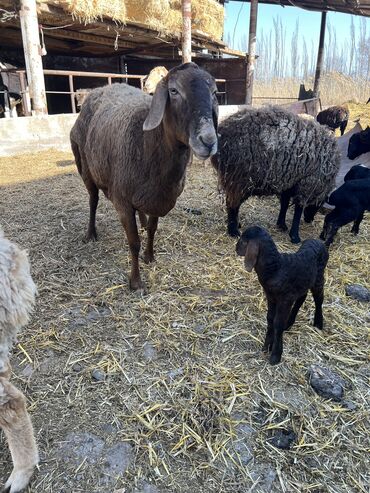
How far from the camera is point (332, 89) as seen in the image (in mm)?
27500

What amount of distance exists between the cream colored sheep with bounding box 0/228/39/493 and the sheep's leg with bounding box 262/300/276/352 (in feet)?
4.92

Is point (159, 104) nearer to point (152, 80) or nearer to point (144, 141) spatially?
point (144, 141)

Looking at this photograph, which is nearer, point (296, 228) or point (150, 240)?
point (150, 240)

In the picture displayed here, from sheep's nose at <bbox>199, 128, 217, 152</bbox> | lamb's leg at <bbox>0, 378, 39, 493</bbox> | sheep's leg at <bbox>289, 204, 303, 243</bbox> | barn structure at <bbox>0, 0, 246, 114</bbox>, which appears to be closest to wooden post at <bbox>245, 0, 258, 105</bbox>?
barn structure at <bbox>0, 0, 246, 114</bbox>

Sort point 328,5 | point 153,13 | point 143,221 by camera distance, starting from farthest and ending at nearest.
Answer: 1. point 328,5
2. point 153,13
3. point 143,221

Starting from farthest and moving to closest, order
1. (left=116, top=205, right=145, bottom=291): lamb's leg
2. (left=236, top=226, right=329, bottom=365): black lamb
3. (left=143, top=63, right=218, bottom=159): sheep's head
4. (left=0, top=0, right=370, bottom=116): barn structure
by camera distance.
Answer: (left=0, top=0, right=370, bottom=116): barn structure, (left=116, top=205, right=145, bottom=291): lamb's leg, (left=143, top=63, right=218, bottom=159): sheep's head, (left=236, top=226, right=329, bottom=365): black lamb

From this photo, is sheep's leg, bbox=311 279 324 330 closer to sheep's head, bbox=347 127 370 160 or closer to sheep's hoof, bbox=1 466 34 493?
sheep's hoof, bbox=1 466 34 493

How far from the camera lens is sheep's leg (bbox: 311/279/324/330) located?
8.76ft

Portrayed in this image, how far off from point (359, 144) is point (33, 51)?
6894mm

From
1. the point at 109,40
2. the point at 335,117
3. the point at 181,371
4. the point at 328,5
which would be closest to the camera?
the point at 181,371

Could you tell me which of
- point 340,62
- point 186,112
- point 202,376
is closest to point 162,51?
point 186,112

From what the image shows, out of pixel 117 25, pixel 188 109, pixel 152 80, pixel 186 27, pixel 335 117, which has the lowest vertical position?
pixel 335 117

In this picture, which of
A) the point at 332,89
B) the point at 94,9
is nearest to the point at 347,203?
the point at 94,9

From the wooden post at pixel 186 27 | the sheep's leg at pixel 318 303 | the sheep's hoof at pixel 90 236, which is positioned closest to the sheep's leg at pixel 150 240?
the sheep's hoof at pixel 90 236
